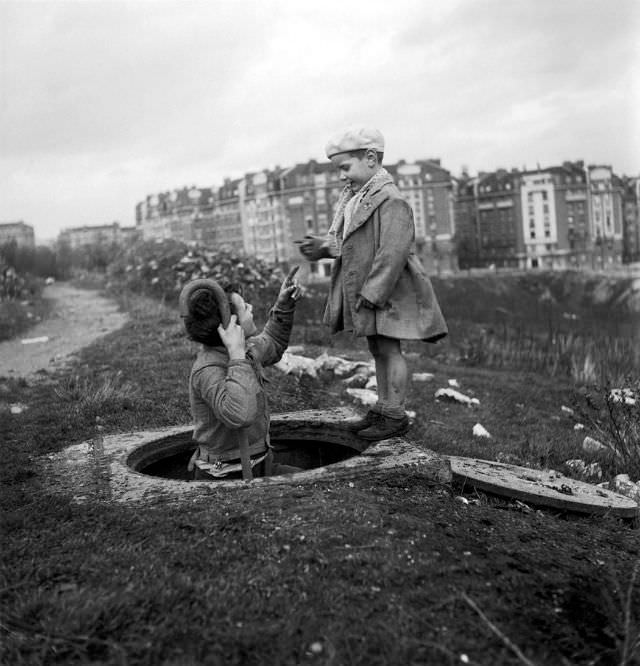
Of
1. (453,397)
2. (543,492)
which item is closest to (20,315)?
(453,397)

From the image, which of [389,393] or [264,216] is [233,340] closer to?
[389,393]

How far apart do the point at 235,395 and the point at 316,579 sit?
99 cm

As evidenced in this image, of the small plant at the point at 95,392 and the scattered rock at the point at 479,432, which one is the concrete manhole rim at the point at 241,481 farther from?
the scattered rock at the point at 479,432

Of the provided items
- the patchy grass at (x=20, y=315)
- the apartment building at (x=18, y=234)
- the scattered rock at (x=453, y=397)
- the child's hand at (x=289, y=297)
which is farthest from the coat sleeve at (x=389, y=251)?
the apartment building at (x=18, y=234)

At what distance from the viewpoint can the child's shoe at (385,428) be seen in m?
3.97

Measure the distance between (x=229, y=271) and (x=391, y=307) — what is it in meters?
12.1

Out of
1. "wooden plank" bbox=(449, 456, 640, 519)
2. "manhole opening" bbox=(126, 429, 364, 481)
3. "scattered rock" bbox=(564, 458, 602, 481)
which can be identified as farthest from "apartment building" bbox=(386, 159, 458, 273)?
"wooden plank" bbox=(449, 456, 640, 519)

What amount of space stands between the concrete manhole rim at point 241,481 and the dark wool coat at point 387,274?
638 mm

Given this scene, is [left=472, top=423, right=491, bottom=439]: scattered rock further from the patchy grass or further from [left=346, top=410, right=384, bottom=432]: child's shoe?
the patchy grass

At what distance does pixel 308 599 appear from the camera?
2453mm

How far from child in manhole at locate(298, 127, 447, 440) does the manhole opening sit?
1.41 feet

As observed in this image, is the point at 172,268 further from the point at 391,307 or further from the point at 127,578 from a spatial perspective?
the point at 127,578

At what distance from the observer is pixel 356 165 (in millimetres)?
3895

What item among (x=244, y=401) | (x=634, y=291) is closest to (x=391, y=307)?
(x=244, y=401)
